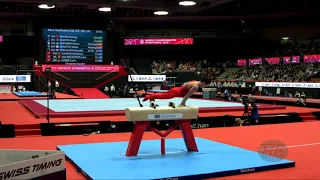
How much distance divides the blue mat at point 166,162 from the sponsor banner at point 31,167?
77 centimetres

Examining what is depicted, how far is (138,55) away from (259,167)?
34201 millimetres

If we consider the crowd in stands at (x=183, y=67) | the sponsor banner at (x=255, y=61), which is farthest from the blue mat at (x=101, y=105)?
the crowd in stands at (x=183, y=67)

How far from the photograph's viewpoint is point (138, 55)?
39.4m

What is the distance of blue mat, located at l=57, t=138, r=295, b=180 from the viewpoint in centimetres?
527

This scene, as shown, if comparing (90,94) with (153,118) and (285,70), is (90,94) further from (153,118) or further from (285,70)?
(153,118)

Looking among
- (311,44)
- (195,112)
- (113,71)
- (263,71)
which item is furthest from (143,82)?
(195,112)

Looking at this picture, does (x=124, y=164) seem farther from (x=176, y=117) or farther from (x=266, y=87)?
(x=266, y=87)

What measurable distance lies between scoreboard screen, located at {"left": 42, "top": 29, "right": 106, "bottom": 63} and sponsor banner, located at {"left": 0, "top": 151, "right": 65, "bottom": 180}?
86.0 ft

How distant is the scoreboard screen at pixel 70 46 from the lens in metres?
29.8

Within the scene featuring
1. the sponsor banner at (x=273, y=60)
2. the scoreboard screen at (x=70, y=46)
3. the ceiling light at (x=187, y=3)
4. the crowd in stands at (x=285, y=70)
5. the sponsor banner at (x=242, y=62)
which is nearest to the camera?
the ceiling light at (x=187, y=3)

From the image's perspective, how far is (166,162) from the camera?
A: 6027 millimetres

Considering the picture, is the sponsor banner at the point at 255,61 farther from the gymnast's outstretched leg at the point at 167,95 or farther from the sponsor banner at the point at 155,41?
the gymnast's outstretched leg at the point at 167,95

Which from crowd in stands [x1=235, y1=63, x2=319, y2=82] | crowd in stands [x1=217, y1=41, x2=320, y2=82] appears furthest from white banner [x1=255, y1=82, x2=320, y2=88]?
crowd in stands [x1=217, y1=41, x2=320, y2=82]

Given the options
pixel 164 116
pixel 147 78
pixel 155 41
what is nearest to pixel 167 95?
pixel 164 116
